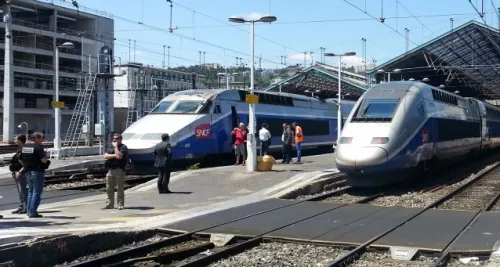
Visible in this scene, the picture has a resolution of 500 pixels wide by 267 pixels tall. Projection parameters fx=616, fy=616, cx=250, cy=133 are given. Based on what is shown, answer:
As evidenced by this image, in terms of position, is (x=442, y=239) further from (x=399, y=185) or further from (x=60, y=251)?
(x=399, y=185)

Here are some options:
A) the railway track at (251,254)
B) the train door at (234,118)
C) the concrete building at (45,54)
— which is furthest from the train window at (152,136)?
the concrete building at (45,54)

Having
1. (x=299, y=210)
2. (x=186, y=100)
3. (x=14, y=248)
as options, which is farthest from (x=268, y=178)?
(x=14, y=248)

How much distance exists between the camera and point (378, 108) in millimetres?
17312

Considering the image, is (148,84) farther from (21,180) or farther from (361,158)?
(21,180)

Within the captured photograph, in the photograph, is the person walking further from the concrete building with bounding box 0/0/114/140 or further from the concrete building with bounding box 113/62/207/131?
the concrete building with bounding box 0/0/114/140

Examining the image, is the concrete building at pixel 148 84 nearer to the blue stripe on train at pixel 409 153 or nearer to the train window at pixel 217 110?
the train window at pixel 217 110

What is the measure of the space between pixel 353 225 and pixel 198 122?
1334cm

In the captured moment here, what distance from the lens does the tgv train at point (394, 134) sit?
52.0 ft

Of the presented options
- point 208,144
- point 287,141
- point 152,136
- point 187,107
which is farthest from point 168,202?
point 187,107

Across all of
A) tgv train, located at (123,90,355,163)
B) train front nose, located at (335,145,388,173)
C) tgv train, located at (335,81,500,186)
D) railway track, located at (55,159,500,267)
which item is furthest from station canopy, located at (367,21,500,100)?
railway track, located at (55,159,500,267)

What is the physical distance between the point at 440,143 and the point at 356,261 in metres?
12.4

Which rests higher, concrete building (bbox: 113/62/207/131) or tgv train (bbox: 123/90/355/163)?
concrete building (bbox: 113/62/207/131)

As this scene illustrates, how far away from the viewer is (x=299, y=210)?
13.0m

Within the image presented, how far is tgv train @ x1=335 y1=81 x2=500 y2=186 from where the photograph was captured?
15.8 metres
